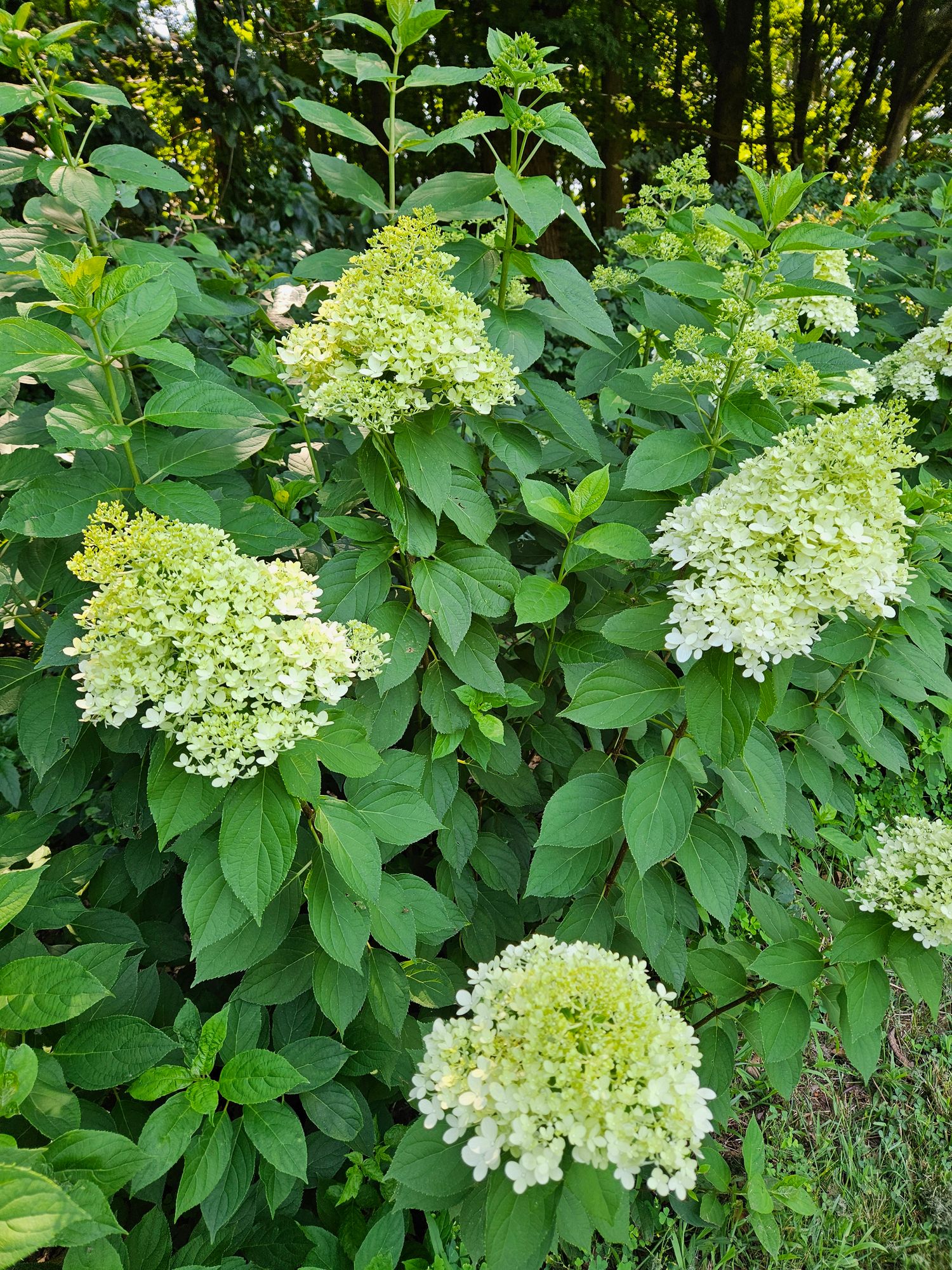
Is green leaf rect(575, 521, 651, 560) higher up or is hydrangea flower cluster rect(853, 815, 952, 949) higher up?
green leaf rect(575, 521, 651, 560)

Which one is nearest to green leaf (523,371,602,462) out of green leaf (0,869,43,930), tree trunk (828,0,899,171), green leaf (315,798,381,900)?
green leaf (315,798,381,900)

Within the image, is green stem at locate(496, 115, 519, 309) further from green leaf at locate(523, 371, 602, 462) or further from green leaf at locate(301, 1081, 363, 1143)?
green leaf at locate(301, 1081, 363, 1143)

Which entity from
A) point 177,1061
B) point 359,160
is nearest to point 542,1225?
point 177,1061

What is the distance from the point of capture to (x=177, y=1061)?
1745mm

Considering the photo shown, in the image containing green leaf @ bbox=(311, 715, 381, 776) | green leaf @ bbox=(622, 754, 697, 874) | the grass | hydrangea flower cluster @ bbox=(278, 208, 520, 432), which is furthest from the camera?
the grass

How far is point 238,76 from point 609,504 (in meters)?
5.36

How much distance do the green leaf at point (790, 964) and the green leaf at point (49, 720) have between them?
5.78ft

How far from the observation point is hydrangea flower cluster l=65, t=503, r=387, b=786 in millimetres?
1271

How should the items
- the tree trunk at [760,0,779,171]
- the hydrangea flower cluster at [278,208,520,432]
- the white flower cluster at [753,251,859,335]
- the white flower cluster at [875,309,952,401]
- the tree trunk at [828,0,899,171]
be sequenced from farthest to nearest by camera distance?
the tree trunk at [760,0,779,171], the tree trunk at [828,0,899,171], the white flower cluster at [875,309,952,401], the white flower cluster at [753,251,859,335], the hydrangea flower cluster at [278,208,520,432]

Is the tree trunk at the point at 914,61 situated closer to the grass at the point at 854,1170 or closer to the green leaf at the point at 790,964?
the grass at the point at 854,1170

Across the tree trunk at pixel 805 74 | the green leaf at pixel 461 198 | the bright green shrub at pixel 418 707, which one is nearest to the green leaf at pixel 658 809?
the bright green shrub at pixel 418 707

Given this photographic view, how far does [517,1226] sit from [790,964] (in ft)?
3.68

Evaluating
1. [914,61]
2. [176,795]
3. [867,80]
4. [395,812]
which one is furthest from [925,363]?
[867,80]

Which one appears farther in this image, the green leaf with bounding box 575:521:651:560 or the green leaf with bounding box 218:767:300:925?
the green leaf with bounding box 575:521:651:560
